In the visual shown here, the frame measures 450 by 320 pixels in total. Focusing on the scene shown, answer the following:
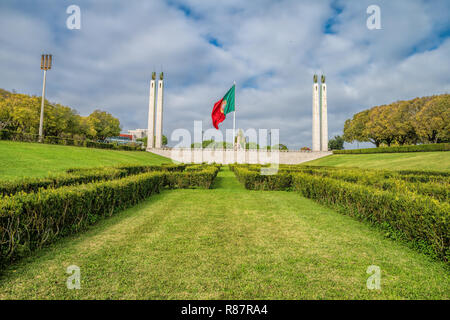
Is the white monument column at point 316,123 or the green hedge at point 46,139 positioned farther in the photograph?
the white monument column at point 316,123

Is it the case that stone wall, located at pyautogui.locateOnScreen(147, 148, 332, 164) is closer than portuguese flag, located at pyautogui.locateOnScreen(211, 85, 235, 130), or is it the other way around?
portuguese flag, located at pyautogui.locateOnScreen(211, 85, 235, 130)

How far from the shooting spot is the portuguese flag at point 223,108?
68.9ft

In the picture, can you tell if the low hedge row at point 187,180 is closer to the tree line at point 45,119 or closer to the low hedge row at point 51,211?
the low hedge row at point 51,211

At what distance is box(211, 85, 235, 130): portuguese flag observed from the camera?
827 inches

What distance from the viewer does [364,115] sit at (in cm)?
5200

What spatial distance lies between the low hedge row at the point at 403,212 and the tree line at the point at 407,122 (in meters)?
41.2

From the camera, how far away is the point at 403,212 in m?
4.41

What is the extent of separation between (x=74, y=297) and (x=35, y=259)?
1.54 m

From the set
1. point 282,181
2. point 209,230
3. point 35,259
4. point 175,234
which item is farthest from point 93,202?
point 282,181

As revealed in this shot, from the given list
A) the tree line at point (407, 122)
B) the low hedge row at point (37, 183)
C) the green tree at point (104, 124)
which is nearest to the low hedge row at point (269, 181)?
the low hedge row at point (37, 183)

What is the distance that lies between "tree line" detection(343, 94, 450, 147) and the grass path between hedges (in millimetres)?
43147

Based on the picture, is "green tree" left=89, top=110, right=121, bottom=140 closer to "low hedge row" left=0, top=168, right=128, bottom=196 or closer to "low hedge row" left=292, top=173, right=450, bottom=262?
"low hedge row" left=0, top=168, right=128, bottom=196

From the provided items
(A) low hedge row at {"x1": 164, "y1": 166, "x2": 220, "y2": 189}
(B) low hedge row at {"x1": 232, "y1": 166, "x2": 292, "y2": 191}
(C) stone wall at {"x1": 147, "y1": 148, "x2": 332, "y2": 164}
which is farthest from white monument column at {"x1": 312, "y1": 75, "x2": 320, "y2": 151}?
(A) low hedge row at {"x1": 164, "y1": 166, "x2": 220, "y2": 189}
